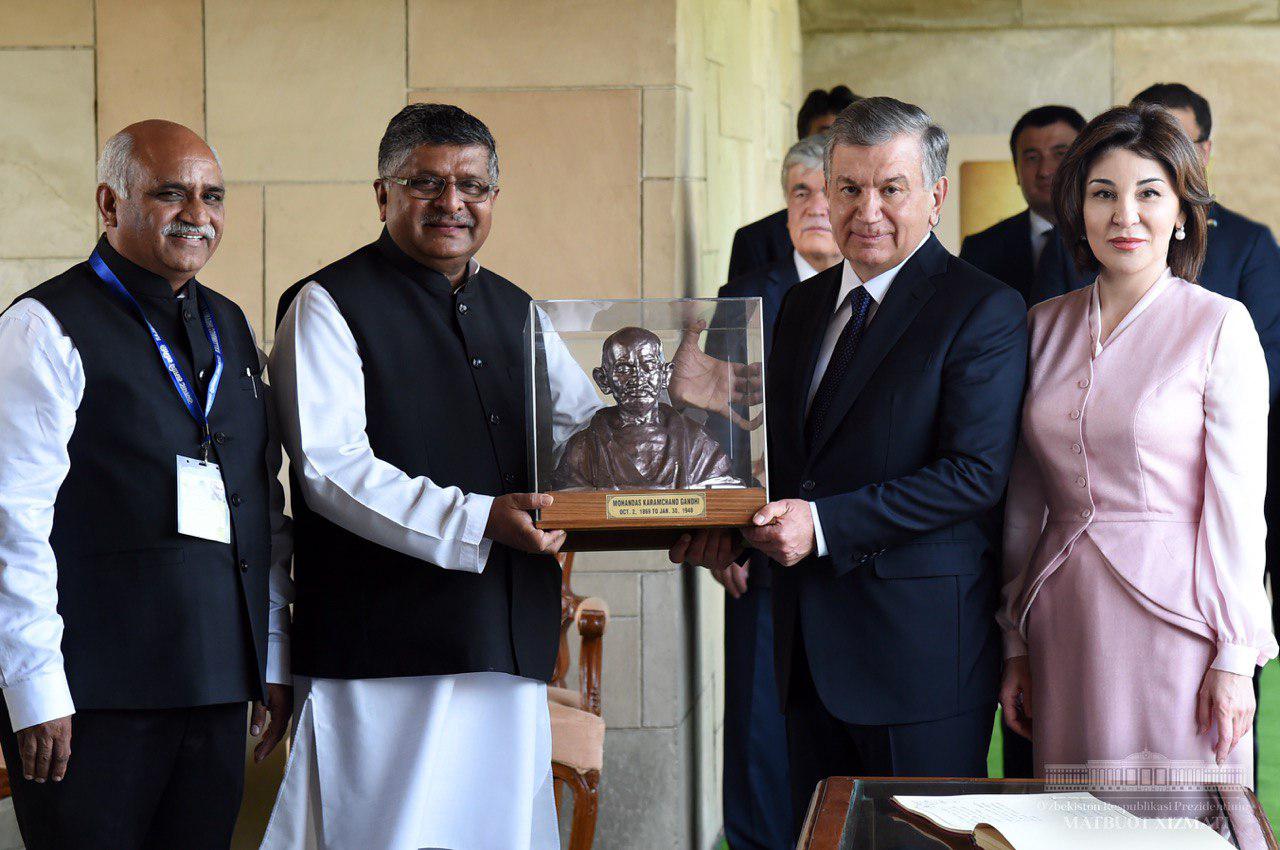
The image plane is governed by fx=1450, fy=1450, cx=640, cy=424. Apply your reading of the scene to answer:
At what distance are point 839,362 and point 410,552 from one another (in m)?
0.84

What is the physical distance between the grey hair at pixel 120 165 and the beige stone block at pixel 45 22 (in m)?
1.62

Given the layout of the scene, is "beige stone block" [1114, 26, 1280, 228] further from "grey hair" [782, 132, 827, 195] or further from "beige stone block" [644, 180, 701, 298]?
"beige stone block" [644, 180, 701, 298]

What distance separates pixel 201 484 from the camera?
2.31 metres

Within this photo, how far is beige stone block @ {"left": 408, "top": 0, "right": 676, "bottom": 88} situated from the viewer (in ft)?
12.3

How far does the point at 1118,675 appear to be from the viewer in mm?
2453

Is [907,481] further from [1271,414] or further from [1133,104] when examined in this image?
[1271,414]

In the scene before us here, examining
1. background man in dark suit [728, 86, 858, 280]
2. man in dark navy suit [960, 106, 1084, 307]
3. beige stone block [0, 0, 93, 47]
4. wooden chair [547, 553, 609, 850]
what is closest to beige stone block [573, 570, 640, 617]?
wooden chair [547, 553, 609, 850]

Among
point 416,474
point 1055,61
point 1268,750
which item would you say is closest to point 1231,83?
point 1055,61

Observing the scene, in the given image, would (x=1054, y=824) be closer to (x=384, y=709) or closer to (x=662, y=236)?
(x=384, y=709)

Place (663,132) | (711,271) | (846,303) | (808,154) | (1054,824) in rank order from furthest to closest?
(711,271)
(808,154)
(663,132)
(846,303)
(1054,824)

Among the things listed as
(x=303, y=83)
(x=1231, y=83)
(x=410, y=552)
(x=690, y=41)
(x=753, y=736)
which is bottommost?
(x=753, y=736)

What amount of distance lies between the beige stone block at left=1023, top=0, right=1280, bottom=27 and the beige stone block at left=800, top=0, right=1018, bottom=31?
15 centimetres

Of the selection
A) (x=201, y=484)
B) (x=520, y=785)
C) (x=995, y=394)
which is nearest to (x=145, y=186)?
(x=201, y=484)

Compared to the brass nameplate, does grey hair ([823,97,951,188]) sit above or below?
above
